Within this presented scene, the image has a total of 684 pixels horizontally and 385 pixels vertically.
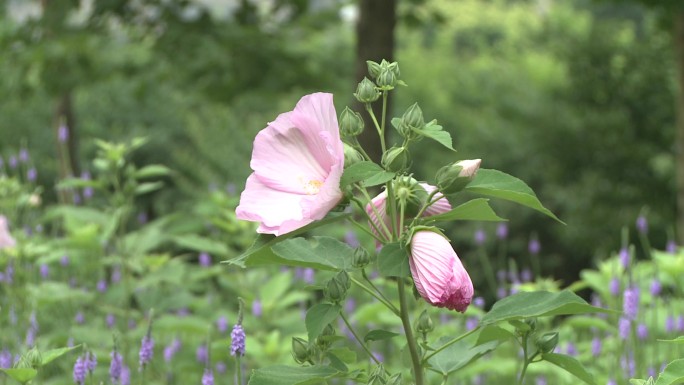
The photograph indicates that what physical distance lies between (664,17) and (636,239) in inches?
99.5

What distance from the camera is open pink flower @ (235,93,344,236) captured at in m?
1.36

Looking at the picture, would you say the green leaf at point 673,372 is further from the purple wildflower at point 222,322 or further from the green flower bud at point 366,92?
the purple wildflower at point 222,322

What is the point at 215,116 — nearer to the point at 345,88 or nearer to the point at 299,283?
the point at 345,88

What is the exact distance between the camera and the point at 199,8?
5.54 metres

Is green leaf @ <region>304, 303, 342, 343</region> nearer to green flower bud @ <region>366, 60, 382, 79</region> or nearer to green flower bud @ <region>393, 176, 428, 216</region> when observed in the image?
green flower bud @ <region>393, 176, 428, 216</region>

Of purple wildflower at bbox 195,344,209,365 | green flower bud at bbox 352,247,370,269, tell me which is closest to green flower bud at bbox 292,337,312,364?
green flower bud at bbox 352,247,370,269

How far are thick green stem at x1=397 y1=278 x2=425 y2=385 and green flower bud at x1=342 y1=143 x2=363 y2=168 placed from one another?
183mm

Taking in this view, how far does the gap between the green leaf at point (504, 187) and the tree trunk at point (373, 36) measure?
152 inches

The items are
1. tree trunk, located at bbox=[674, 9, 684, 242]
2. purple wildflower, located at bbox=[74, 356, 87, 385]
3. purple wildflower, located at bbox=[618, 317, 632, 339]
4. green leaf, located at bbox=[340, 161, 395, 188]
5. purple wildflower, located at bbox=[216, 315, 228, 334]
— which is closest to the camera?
green leaf, located at bbox=[340, 161, 395, 188]

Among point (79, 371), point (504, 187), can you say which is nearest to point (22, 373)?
point (79, 371)

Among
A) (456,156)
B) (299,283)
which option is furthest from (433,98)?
(299,283)

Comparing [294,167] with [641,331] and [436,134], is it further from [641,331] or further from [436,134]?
[641,331]

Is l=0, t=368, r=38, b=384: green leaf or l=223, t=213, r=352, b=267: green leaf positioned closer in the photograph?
l=223, t=213, r=352, b=267: green leaf

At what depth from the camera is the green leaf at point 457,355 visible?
62.6 inches
